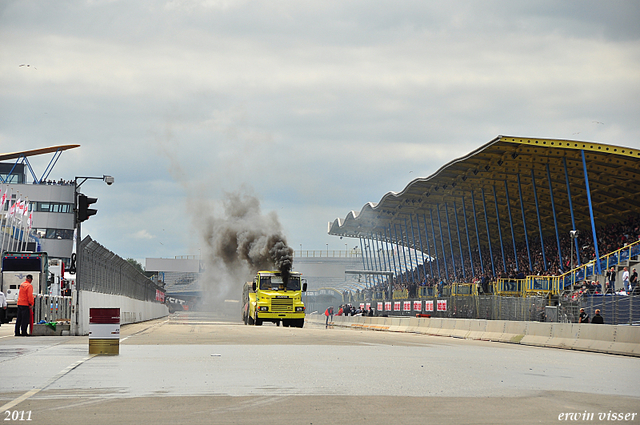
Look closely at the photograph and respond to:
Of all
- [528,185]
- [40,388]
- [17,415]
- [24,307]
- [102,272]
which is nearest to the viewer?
[17,415]

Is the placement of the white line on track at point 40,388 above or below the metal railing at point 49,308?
below

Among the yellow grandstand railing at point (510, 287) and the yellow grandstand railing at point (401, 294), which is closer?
the yellow grandstand railing at point (510, 287)

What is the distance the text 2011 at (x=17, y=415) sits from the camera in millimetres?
7338

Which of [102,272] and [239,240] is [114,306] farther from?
[239,240]

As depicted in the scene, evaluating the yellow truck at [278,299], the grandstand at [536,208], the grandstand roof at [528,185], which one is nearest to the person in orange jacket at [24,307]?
the yellow truck at [278,299]

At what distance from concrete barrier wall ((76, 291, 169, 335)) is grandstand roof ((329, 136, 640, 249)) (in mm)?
20969

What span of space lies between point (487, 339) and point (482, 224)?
5135cm

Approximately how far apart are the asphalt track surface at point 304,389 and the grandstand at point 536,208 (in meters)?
22.5

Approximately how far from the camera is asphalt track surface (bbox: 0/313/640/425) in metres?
7.77

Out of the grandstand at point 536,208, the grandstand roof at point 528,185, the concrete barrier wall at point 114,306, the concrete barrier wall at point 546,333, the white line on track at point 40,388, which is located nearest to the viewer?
the white line on track at point 40,388

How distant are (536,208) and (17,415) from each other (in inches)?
1963

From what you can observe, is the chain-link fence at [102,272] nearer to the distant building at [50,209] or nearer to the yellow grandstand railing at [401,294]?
the yellow grandstand railing at [401,294]

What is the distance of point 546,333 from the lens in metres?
24.8

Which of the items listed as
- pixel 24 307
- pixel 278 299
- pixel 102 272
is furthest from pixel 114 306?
pixel 24 307
